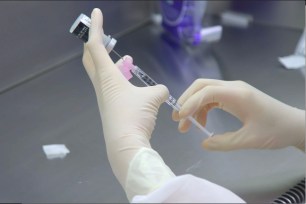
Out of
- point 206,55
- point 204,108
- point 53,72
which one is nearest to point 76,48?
point 53,72

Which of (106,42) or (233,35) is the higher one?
(106,42)

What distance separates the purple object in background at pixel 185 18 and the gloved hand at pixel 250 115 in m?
0.61

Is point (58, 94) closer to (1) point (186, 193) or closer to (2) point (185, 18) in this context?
(2) point (185, 18)

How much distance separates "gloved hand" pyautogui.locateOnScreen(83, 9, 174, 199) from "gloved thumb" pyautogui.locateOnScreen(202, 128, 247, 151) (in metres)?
0.10

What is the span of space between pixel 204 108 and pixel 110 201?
0.21 metres

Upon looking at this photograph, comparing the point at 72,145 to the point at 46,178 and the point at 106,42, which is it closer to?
the point at 46,178

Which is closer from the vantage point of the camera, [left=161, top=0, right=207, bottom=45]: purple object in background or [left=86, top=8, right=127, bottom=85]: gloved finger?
[left=86, top=8, right=127, bottom=85]: gloved finger

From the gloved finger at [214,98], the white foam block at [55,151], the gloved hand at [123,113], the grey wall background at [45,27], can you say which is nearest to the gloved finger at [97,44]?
the gloved hand at [123,113]

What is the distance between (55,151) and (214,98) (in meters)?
0.33

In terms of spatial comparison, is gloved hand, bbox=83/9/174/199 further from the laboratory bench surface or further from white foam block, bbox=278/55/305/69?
white foam block, bbox=278/55/305/69

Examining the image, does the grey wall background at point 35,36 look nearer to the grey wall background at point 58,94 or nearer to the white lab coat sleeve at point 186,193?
the grey wall background at point 58,94

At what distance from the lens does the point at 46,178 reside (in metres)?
0.83

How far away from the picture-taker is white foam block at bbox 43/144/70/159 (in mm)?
886

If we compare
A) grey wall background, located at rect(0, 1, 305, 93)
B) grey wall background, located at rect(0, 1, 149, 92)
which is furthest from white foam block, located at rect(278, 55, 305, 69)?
grey wall background, located at rect(0, 1, 149, 92)
